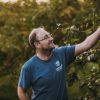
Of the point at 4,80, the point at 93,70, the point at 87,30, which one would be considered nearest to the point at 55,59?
the point at 93,70

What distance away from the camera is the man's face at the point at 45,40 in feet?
17.3

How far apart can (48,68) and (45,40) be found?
11.4 inches

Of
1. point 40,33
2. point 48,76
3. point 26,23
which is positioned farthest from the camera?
point 26,23

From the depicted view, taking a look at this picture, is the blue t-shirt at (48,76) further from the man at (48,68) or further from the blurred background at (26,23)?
the blurred background at (26,23)

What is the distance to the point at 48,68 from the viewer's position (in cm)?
524

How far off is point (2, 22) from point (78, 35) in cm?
389

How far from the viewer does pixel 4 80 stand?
9.66 metres

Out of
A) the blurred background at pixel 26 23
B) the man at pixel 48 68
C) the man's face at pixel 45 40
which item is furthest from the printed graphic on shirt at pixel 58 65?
the blurred background at pixel 26 23

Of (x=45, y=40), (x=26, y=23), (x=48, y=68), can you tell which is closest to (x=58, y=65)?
(x=48, y=68)

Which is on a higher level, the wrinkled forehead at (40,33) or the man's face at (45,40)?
the wrinkled forehead at (40,33)

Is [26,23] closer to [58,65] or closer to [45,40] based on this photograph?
[45,40]

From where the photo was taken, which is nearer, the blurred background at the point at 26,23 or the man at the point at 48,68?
the man at the point at 48,68

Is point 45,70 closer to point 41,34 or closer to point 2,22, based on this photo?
point 41,34

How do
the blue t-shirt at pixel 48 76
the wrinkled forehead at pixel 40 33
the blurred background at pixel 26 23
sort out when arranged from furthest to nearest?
1. the blurred background at pixel 26 23
2. the wrinkled forehead at pixel 40 33
3. the blue t-shirt at pixel 48 76
